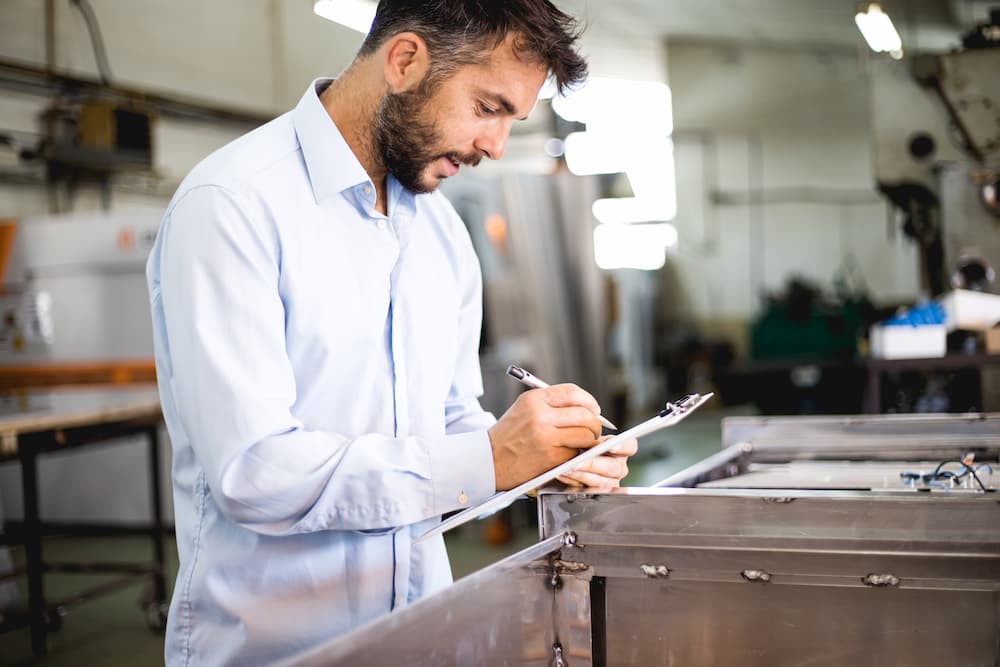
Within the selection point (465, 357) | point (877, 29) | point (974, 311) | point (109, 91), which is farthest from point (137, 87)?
point (465, 357)

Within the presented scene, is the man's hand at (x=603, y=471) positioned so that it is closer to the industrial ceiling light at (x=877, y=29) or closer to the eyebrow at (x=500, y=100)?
the eyebrow at (x=500, y=100)

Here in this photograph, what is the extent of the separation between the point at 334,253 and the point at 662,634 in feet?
1.79

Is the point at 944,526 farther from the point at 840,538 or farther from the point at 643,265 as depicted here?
the point at 643,265

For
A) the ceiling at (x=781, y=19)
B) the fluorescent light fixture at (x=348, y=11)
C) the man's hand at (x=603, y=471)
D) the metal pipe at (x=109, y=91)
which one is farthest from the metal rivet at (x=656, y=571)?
the ceiling at (x=781, y=19)

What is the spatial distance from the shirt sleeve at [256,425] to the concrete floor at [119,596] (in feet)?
7.72

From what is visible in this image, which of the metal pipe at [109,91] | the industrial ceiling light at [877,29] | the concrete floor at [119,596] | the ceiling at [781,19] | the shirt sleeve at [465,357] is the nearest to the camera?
the shirt sleeve at [465,357]

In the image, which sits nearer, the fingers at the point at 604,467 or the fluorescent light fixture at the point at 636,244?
the fingers at the point at 604,467

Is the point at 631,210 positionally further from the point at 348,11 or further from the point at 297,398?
the point at 297,398

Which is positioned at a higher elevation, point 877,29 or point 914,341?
point 877,29

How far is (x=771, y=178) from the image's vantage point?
32.9 feet

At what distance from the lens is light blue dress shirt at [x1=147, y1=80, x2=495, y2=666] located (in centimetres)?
88

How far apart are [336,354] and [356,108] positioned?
30cm

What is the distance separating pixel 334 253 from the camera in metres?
1.03

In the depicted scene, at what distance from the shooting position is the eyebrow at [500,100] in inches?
41.3
